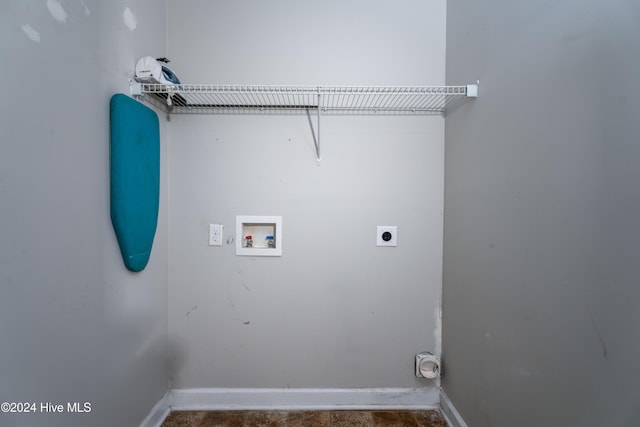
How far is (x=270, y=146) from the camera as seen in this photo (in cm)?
142

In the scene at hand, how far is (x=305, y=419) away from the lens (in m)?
1.37

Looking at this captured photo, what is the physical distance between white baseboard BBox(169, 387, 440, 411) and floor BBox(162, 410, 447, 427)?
0.03 m

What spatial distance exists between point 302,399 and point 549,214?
1515 millimetres

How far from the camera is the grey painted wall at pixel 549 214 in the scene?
614 mm

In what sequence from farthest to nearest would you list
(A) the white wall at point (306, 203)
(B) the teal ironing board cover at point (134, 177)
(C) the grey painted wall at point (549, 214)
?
(A) the white wall at point (306, 203) < (B) the teal ironing board cover at point (134, 177) < (C) the grey painted wall at point (549, 214)

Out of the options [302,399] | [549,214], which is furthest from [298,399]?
[549,214]

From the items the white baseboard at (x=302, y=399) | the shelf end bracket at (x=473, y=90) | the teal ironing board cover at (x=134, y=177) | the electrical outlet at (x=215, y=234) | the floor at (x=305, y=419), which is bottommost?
the floor at (x=305, y=419)

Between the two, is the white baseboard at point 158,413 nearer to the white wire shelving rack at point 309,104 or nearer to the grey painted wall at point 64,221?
the grey painted wall at point 64,221

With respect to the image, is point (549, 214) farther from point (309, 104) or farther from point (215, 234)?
point (215, 234)

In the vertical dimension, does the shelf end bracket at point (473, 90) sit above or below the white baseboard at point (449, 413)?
above

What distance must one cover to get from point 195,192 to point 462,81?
1.56 m

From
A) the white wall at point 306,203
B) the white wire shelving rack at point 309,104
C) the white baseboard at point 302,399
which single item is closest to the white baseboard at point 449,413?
the white baseboard at point 302,399

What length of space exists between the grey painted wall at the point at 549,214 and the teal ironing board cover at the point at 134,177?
1.56 m

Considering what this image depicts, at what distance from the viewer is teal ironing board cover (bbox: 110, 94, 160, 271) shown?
39.6 inches
